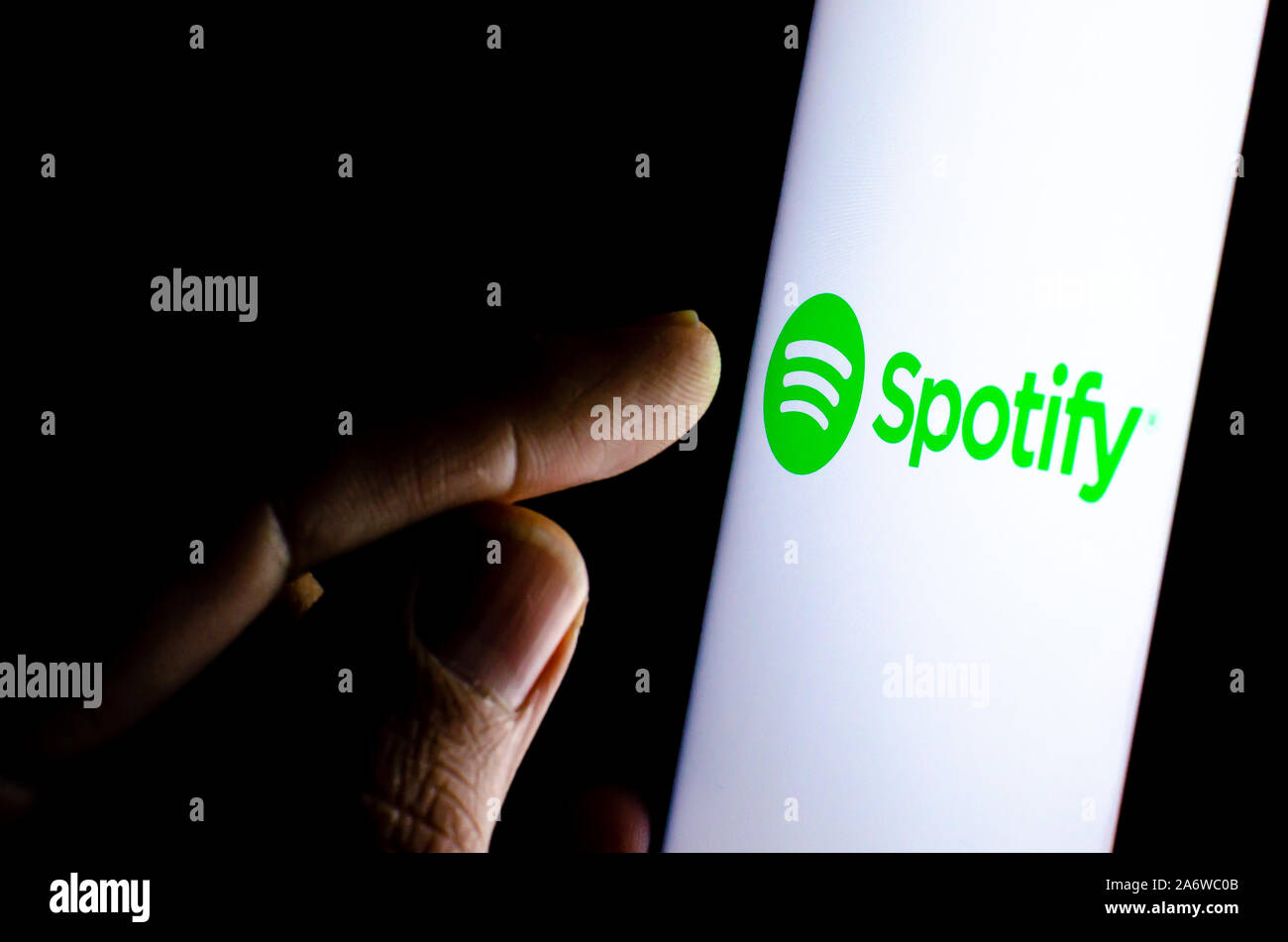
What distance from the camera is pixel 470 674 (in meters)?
0.79

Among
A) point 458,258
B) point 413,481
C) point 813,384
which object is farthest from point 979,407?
point 458,258

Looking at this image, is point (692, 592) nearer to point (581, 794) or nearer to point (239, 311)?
point (581, 794)

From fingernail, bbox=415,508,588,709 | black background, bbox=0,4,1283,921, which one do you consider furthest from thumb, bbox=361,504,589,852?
black background, bbox=0,4,1283,921

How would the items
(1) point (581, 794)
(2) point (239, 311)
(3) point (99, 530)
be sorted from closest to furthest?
(3) point (99, 530), (1) point (581, 794), (2) point (239, 311)

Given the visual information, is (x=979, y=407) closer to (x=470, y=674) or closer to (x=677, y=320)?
(x=677, y=320)

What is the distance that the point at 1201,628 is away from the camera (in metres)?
1.42

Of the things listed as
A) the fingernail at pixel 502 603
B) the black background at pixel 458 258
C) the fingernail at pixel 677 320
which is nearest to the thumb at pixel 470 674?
the fingernail at pixel 502 603

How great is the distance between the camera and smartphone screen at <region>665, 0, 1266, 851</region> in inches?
38.8

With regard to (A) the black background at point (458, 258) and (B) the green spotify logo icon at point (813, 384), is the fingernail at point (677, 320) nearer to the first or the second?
(B) the green spotify logo icon at point (813, 384)

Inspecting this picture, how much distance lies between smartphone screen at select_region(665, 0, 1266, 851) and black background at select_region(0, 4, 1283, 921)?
1.37ft

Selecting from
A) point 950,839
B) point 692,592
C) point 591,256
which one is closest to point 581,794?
point 692,592

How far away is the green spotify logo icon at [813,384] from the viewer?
1.02 metres

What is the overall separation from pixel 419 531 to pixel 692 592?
681 millimetres

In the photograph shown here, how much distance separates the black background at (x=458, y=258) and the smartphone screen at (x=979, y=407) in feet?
1.37
